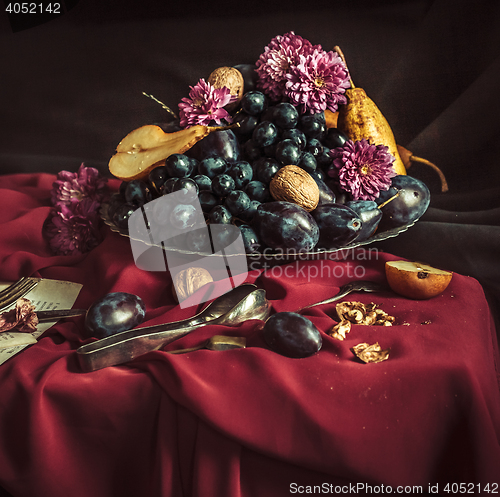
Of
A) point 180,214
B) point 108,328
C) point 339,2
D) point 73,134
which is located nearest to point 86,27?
point 73,134

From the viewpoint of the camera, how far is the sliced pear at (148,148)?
64cm

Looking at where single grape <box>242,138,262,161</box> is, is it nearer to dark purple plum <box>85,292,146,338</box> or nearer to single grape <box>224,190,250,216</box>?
single grape <box>224,190,250,216</box>

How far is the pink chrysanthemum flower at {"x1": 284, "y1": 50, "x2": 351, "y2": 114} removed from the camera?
687 millimetres

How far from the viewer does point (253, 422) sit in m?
0.36

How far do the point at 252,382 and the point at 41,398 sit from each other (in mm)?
207

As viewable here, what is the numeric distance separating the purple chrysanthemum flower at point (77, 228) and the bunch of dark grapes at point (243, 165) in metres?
0.08

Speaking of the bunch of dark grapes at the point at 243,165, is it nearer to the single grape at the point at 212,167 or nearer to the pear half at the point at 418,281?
the single grape at the point at 212,167

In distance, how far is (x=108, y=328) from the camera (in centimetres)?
47

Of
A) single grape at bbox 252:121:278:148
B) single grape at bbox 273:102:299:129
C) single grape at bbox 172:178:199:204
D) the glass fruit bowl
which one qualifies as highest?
single grape at bbox 273:102:299:129

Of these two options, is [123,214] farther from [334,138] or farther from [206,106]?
[334,138]

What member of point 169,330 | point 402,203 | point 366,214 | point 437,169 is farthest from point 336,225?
point 437,169

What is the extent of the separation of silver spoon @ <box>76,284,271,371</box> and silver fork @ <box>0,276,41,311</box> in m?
0.23

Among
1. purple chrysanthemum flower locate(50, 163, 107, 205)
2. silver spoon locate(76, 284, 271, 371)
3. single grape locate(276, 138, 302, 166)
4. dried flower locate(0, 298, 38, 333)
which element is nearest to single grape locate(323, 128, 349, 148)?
single grape locate(276, 138, 302, 166)

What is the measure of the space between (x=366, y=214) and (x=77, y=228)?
0.53 m
